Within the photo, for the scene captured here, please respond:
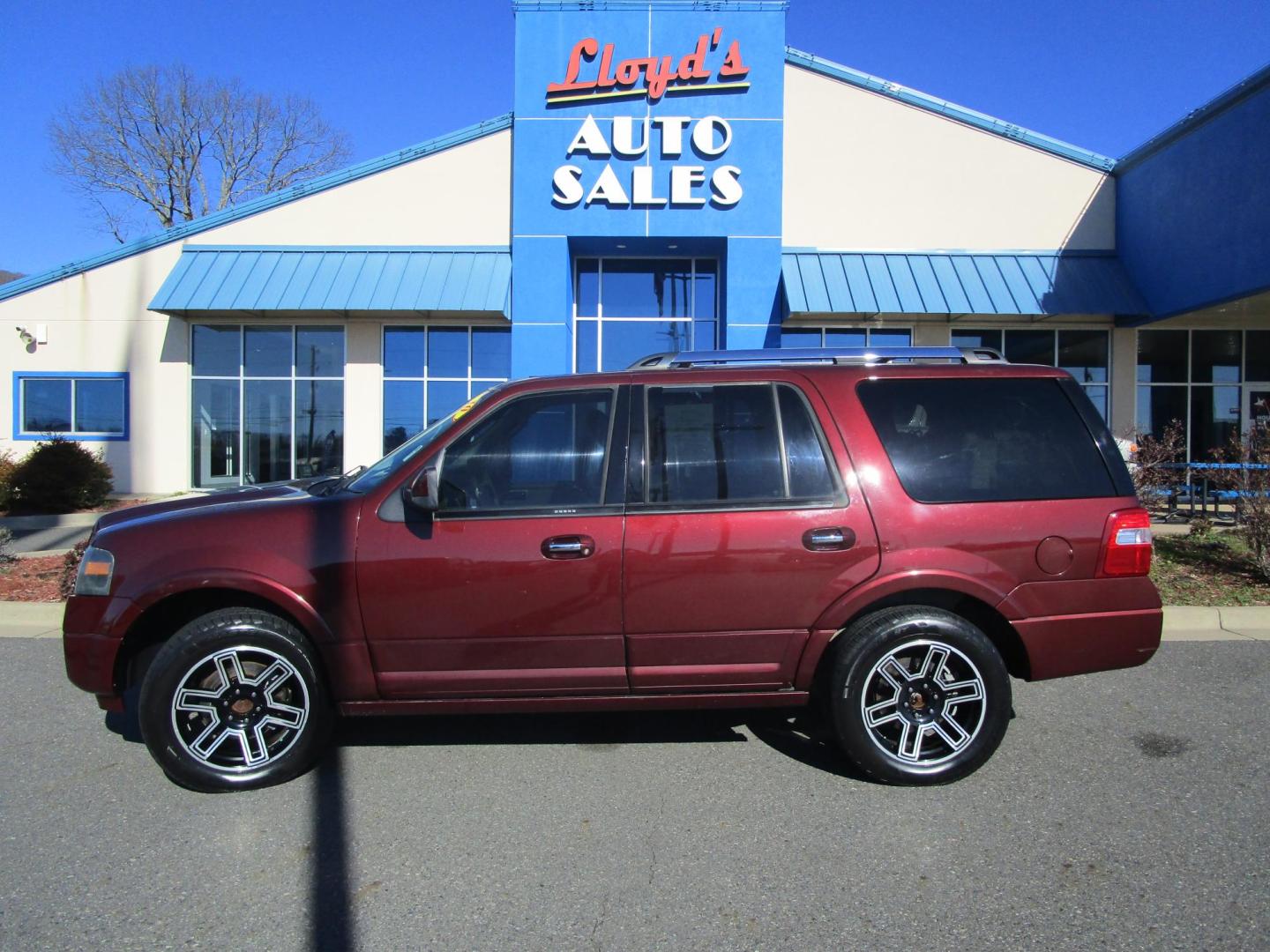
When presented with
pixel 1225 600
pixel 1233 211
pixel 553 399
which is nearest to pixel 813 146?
pixel 1233 211

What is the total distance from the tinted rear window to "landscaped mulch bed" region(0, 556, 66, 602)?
7.26m

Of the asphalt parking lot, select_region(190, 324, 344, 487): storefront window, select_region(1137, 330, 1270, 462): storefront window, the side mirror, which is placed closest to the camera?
the asphalt parking lot

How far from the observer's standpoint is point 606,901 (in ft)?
9.50

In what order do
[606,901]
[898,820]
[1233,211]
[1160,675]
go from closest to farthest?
[606,901], [898,820], [1160,675], [1233,211]

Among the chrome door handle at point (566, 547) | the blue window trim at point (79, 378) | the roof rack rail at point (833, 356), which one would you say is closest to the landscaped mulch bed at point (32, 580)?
the chrome door handle at point (566, 547)

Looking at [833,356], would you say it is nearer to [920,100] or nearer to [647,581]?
[647,581]

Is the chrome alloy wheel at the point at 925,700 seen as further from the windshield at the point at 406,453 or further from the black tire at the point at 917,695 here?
the windshield at the point at 406,453

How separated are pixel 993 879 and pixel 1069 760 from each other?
1.38 m

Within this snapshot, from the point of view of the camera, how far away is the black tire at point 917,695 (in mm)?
3715

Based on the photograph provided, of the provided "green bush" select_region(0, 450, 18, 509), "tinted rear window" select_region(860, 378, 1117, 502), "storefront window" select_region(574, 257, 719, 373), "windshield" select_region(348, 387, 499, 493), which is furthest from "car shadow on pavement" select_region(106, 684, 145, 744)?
"storefront window" select_region(574, 257, 719, 373)

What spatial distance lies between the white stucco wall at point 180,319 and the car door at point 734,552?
12330mm

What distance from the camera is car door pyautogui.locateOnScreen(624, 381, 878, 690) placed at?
368 centimetres

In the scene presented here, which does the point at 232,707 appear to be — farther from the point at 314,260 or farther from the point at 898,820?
the point at 314,260

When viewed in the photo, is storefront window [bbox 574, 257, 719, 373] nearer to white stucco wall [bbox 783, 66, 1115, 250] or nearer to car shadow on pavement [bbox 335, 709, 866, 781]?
white stucco wall [bbox 783, 66, 1115, 250]
